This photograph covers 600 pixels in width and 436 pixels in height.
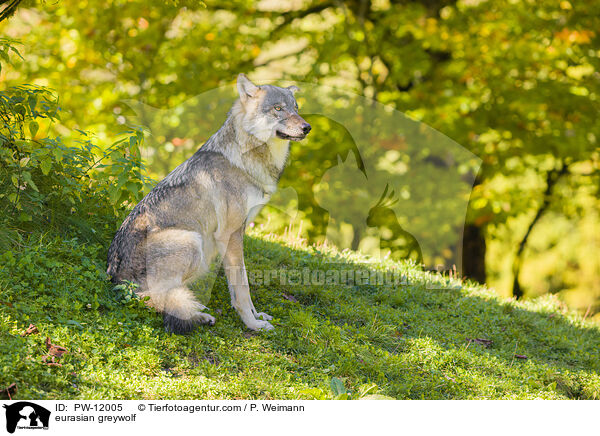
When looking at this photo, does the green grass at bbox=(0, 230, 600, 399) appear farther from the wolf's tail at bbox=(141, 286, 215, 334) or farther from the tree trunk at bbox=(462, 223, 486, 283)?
the tree trunk at bbox=(462, 223, 486, 283)

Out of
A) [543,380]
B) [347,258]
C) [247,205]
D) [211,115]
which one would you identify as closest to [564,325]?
[543,380]

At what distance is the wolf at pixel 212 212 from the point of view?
4.95 meters

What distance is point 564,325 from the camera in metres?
7.64

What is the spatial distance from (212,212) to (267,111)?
3.76ft

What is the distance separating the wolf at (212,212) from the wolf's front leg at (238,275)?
0.03 feet

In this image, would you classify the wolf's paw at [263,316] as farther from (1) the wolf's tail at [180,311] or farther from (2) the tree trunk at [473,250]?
(2) the tree trunk at [473,250]

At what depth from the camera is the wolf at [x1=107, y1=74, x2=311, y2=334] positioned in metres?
4.95

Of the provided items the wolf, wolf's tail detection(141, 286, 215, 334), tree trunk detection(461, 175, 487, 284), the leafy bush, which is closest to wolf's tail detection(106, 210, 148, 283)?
the wolf

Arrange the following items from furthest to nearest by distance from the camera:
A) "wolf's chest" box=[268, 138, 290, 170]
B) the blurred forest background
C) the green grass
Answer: the blurred forest background < "wolf's chest" box=[268, 138, 290, 170] < the green grass

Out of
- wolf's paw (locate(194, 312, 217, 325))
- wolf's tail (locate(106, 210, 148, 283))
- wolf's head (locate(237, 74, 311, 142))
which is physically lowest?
wolf's paw (locate(194, 312, 217, 325))
